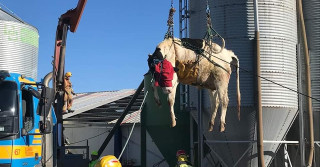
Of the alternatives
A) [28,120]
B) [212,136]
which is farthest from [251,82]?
[28,120]

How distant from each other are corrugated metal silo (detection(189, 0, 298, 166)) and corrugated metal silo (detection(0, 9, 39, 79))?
21.2 feet

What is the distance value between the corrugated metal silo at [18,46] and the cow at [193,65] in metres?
8.73

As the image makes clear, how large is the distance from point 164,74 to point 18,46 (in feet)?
32.8

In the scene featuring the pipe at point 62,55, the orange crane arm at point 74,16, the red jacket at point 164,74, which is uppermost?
the orange crane arm at point 74,16

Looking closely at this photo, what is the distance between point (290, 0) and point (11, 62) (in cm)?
1025

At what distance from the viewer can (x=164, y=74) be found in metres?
7.29

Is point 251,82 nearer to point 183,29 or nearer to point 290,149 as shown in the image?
point 183,29

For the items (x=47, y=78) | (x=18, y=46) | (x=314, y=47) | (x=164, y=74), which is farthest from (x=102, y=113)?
(x=164, y=74)

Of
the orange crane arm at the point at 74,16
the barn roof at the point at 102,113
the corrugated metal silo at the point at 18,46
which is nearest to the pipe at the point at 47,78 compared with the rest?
the orange crane arm at the point at 74,16

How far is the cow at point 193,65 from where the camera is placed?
752 centimetres

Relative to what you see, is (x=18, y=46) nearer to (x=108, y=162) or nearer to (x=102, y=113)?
(x=108, y=162)

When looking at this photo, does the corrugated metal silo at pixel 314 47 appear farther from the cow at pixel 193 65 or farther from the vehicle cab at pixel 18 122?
the vehicle cab at pixel 18 122

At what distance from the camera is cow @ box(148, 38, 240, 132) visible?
752cm

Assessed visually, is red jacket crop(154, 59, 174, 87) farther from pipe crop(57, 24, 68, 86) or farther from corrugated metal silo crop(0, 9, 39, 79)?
corrugated metal silo crop(0, 9, 39, 79)
